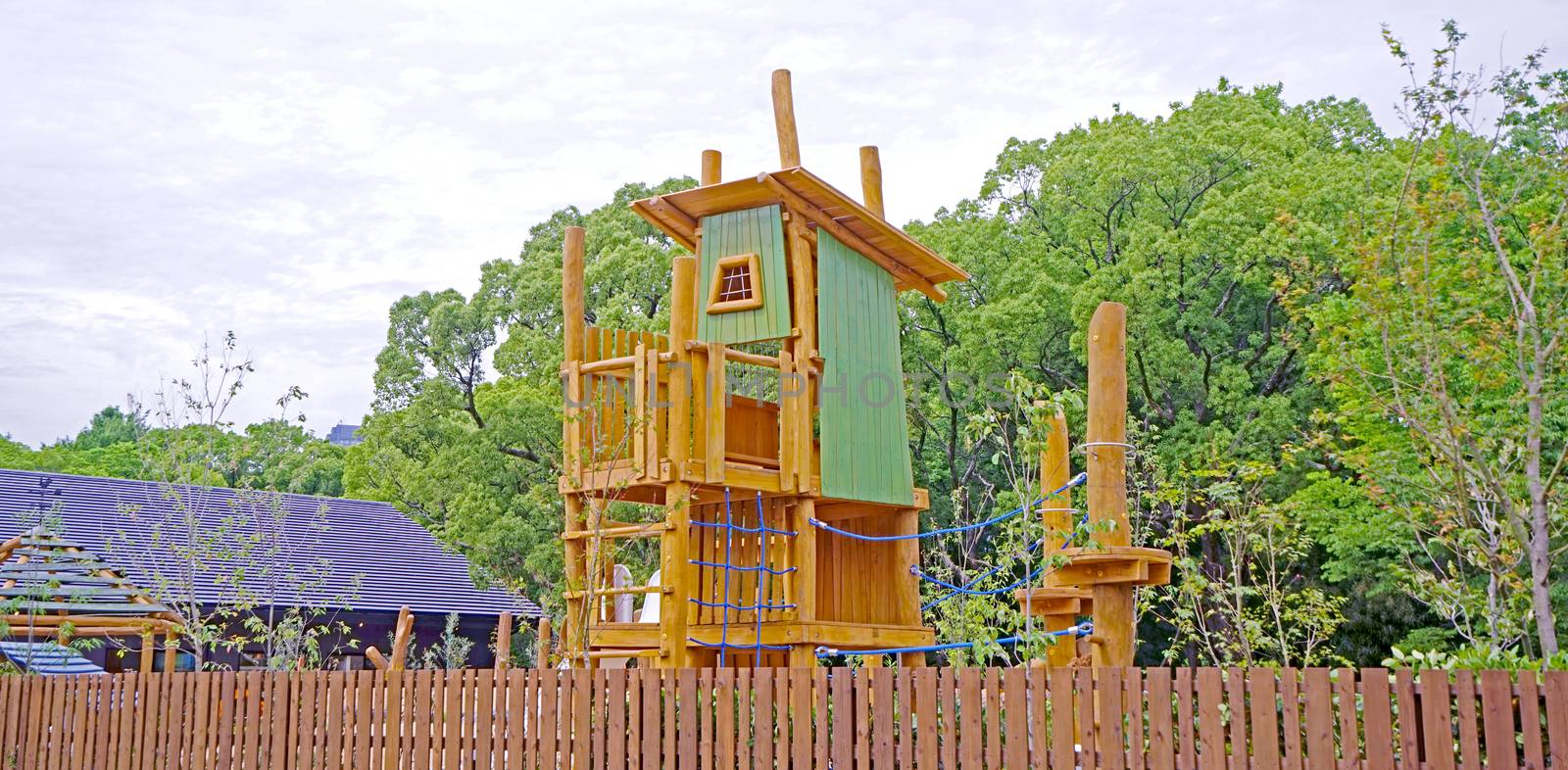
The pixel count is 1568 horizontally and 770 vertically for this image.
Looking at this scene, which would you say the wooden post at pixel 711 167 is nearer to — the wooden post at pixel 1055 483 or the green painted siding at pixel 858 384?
the green painted siding at pixel 858 384

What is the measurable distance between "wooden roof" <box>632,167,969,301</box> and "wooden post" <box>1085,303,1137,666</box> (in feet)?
12.0

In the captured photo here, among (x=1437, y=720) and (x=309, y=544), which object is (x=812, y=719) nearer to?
(x=1437, y=720)

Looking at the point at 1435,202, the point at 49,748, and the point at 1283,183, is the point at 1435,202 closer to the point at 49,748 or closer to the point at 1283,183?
the point at 49,748

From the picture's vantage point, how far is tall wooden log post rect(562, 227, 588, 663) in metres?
9.66

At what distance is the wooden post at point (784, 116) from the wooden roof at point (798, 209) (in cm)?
52

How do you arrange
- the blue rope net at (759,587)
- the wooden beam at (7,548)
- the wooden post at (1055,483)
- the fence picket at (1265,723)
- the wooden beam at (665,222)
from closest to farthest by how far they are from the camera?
the fence picket at (1265,723) → the wooden post at (1055,483) → the blue rope net at (759,587) → the wooden beam at (665,222) → the wooden beam at (7,548)

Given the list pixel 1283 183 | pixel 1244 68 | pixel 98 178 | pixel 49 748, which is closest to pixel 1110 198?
pixel 1283 183

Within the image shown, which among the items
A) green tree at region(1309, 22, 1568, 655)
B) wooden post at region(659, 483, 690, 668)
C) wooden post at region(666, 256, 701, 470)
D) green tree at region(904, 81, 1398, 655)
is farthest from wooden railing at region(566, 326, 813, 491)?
green tree at region(904, 81, 1398, 655)

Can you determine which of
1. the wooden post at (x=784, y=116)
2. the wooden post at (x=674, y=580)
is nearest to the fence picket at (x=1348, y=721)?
the wooden post at (x=674, y=580)

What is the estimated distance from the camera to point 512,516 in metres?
21.0

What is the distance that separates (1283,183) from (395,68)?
13.7 meters

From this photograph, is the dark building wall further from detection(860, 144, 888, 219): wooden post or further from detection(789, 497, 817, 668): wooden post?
detection(860, 144, 888, 219): wooden post

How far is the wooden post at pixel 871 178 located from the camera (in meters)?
11.1

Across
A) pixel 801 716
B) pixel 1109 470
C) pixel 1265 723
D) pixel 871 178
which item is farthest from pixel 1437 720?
pixel 871 178
